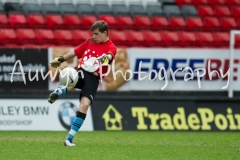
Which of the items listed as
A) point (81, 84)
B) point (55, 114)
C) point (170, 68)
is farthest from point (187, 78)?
point (81, 84)

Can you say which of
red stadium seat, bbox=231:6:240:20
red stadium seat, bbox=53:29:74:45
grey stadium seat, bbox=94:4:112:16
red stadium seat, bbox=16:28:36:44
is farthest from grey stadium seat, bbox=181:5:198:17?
red stadium seat, bbox=16:28:36:44

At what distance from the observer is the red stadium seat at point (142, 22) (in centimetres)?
1834

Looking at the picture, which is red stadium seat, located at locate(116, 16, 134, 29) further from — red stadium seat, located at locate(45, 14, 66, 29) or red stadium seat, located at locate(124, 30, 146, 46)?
red stadium seat, located at locate(45, 14, 66, 29)

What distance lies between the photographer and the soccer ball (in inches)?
383

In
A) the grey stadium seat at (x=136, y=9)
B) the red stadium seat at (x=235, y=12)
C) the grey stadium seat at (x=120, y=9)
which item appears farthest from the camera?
the red stadium seat at (x=235, y=12)

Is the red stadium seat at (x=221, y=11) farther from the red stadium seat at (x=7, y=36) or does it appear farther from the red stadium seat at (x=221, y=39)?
the red stadium seat at (x=7, y=36)

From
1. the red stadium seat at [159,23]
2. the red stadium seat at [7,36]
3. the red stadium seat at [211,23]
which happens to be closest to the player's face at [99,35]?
the red stadium seat at [7,36]

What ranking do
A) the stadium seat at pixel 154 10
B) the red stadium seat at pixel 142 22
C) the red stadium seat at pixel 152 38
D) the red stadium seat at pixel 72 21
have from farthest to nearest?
the stadium seat at pixel 154 10
the red stadium seat at pixel 142 22
the red stadium seat at pixel 72 21
the red stadium seat at pixel 152 38

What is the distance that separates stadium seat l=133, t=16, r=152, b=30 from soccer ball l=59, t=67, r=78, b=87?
864 cm

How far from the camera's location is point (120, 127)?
46.8ft

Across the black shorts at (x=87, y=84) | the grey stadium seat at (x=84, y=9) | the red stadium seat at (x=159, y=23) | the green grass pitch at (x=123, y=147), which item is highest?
the grey stadium seat at (x=84, y=9)

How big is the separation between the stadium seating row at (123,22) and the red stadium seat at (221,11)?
0.38 meters

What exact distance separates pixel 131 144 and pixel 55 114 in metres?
4.00

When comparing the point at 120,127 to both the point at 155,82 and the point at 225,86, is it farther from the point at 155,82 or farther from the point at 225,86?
the point at 225,86
